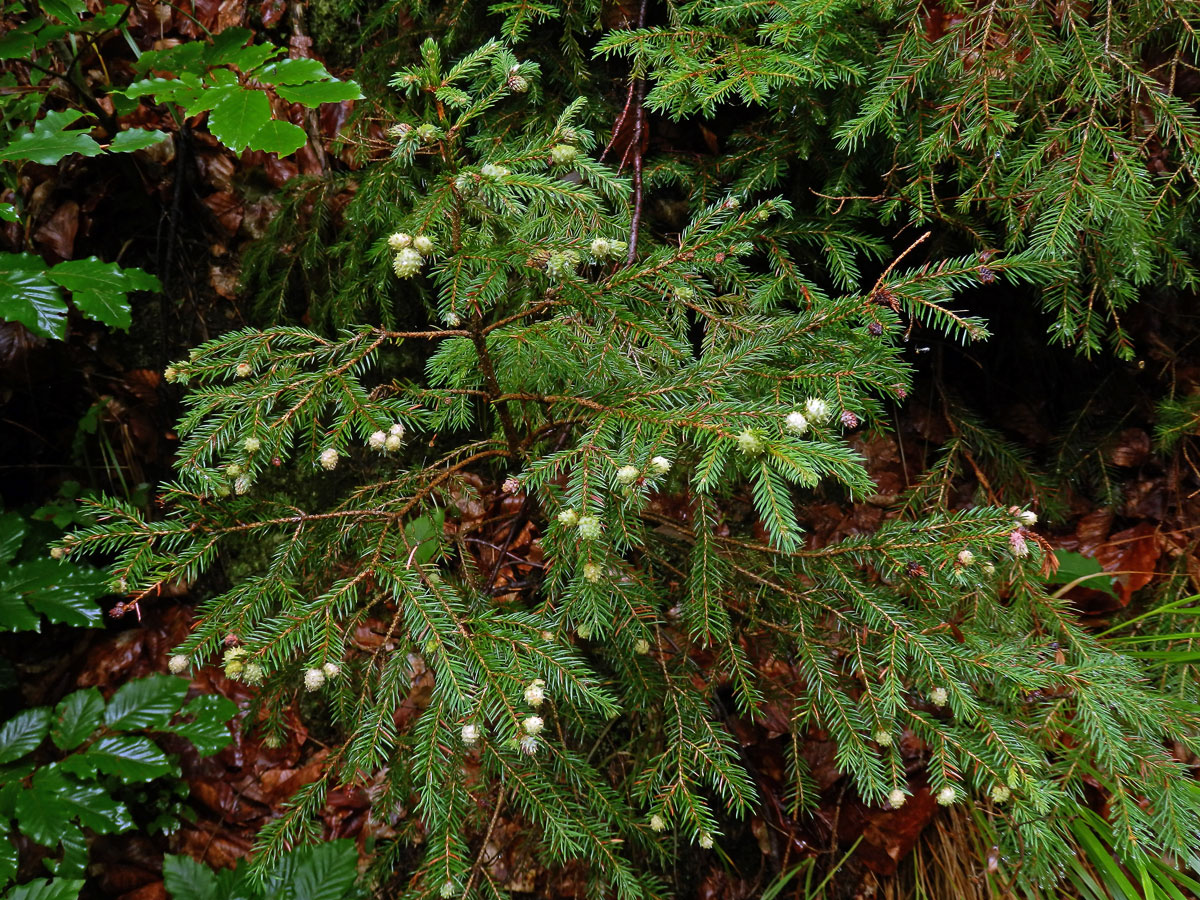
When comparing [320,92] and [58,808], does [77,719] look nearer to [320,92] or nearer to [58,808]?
[58,808]

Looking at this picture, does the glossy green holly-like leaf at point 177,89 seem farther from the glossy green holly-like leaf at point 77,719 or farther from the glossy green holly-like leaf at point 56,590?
the glossy green holly-like leaf at point 77,719

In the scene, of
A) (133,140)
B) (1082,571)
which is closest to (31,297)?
(133,140)

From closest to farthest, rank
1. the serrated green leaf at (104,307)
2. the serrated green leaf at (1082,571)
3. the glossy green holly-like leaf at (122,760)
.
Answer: the serrated green leaf at (104,307) < the glossy green holly-like leaf at (122,760) < the serrated green leaf at (1082,571)

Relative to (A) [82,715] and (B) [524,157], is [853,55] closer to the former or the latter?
(B) [524,157]

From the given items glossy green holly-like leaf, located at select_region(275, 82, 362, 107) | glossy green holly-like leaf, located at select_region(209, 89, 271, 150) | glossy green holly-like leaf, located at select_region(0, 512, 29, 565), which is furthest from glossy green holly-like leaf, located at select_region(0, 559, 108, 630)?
glossy green holly-like leaf, located at select_region(275, 82, 362, 107)

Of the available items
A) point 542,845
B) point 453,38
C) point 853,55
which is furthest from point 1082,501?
point 453,38

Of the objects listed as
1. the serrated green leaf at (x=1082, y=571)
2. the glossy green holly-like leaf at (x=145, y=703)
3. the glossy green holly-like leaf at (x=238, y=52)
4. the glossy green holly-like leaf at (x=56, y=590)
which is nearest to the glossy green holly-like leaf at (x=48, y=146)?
the glossy green holly-like leaf at (x=238, y=52)
